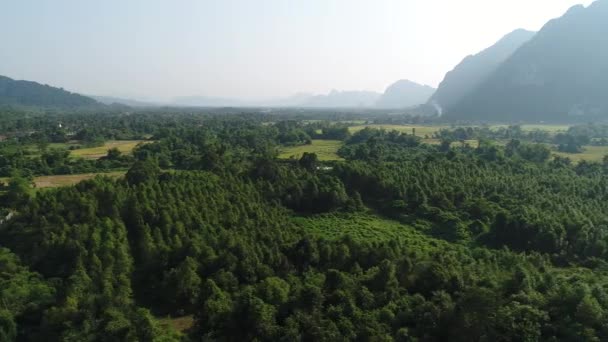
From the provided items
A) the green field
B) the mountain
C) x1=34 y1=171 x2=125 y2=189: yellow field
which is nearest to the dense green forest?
the green field

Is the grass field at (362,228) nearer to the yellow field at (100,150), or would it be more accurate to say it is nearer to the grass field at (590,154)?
the yellow field at (100,150)

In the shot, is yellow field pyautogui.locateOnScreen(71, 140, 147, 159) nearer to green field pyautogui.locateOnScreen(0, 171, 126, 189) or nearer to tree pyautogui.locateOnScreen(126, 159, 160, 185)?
green field pyautogui.locateOnScreen(0, 171, 126, 189)

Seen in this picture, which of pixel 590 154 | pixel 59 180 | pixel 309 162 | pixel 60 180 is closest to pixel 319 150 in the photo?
pixel 309 162

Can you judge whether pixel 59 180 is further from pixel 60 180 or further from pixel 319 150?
pixel 319 150

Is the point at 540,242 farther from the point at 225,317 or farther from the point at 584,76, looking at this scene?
the point at 584,76

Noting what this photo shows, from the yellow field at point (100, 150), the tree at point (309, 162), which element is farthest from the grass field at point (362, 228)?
the yellow field at point (100, 150)

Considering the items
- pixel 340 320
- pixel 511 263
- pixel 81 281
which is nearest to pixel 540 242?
pixel 511 263
